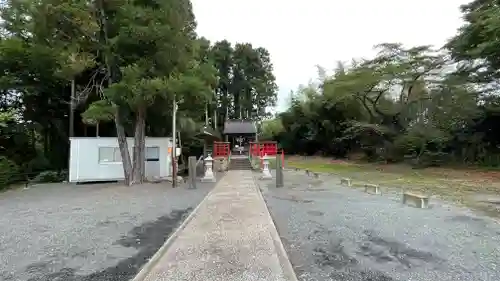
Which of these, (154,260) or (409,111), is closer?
(154,260)

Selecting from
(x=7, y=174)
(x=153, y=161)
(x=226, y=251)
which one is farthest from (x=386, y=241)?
(x=7, y=174)

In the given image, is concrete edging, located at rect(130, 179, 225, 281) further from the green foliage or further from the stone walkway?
the green foliage

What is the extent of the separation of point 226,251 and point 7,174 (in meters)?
13.4

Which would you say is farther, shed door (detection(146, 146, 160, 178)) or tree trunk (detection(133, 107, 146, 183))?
shed door (detection(146, 146, 160, 178))

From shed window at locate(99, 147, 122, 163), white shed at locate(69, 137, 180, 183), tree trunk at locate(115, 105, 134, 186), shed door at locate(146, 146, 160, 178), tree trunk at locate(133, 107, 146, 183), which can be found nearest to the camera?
tree trunk at locate(115, 105, 134, 186)

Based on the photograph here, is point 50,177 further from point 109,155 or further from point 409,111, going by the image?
point 409,111

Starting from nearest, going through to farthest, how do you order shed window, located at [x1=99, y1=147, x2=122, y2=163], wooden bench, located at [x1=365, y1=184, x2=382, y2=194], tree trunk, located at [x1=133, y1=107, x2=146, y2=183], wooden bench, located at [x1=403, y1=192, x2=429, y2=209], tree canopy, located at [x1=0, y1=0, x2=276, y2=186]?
1. wooden bench, located at [x1=403, y1=192, x2=429, y2=209]
2. wooden bench, located at [x1=365, y1=184, x2=382, y2=194]
3. tree canopy, located at [x1=0, y1=0, x2=276, y2=186]
4. tree trunk, located at [x1=133, y1=107, x2=146, y2=183]
5. shed window, located at [x1=99, y1=147, x2=122, y2=163]

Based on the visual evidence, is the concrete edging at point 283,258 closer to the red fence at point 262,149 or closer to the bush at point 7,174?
the bush at point 7,174

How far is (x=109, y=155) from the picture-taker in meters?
15.1

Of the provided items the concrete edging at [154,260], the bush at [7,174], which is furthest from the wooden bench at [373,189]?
the bush at [7,174]

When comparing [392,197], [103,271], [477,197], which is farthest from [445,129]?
[103,271]

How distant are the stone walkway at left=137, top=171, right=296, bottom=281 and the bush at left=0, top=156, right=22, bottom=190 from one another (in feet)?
35.5

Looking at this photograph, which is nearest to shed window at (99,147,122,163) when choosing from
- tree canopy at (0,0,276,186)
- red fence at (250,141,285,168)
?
tree canopy at (0,0,276,186)

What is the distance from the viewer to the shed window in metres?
15.0
